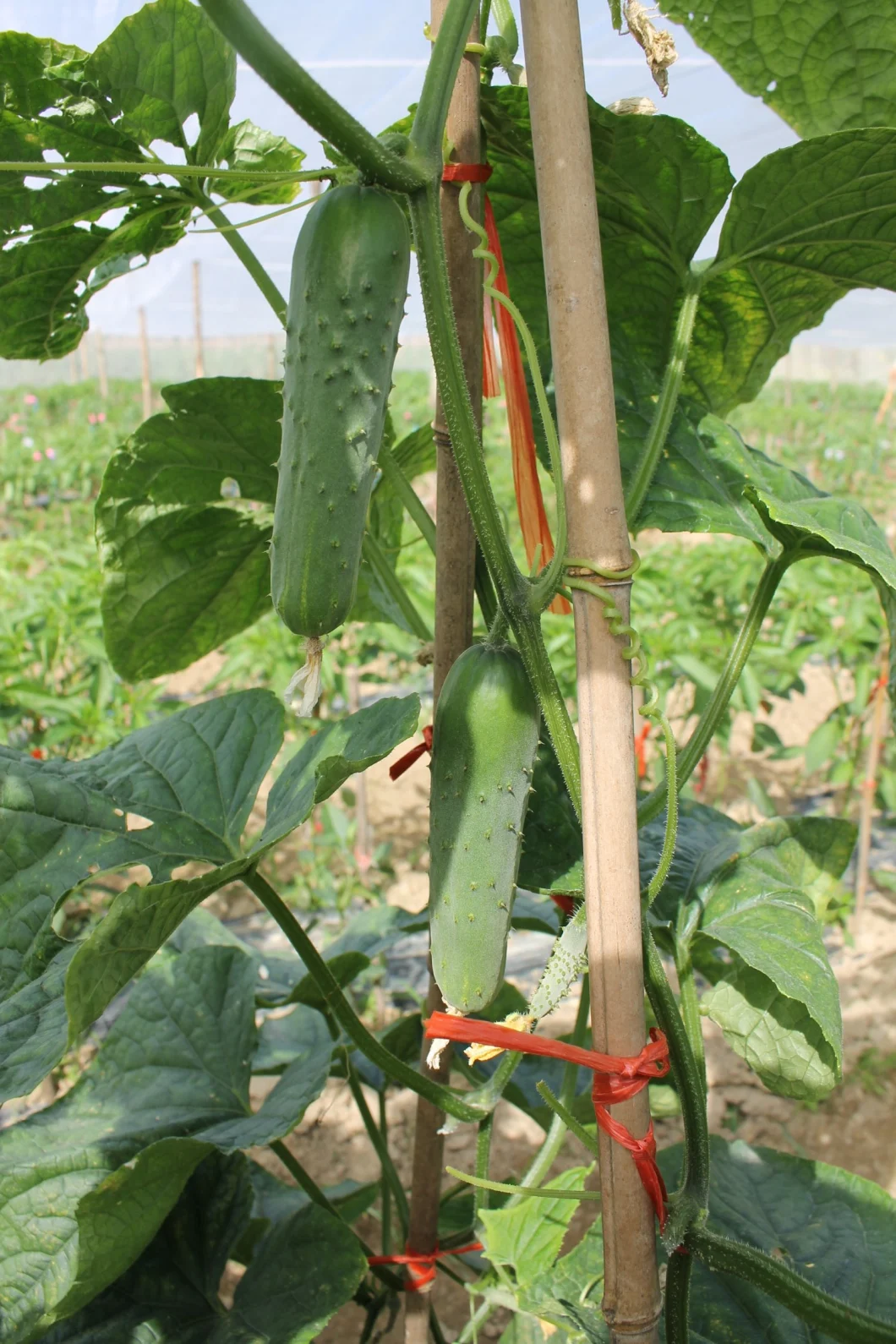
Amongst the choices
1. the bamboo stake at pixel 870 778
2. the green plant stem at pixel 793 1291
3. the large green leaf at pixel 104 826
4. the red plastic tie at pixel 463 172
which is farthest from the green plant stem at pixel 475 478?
the bamboo stake at pixel 870 778

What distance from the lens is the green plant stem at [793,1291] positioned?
40.5 inches

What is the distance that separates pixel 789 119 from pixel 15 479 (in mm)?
10003

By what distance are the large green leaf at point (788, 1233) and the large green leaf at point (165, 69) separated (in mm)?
1392

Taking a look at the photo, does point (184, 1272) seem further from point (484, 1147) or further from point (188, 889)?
point (188, 889)

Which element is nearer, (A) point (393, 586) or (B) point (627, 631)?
(B) point (627, 631)

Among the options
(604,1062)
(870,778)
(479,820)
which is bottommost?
(870,778)

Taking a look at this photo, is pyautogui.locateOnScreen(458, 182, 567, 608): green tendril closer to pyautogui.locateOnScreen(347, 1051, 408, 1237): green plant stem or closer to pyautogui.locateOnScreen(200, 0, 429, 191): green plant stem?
pyautogui.locateOnScreen(200, 0, 429, 191): green plant stem

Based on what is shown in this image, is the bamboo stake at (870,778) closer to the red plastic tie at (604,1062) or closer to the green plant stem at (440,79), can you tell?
the red plastic tie at (604,1062)

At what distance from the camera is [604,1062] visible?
939 millimetres

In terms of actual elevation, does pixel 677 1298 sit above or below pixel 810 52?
below

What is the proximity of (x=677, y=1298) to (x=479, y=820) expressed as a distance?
1.87 ft

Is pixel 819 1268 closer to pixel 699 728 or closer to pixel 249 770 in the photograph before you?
pixel 699 728

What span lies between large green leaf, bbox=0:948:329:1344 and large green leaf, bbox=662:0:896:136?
1342mm

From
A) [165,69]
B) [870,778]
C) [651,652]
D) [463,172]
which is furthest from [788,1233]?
[870,778]
